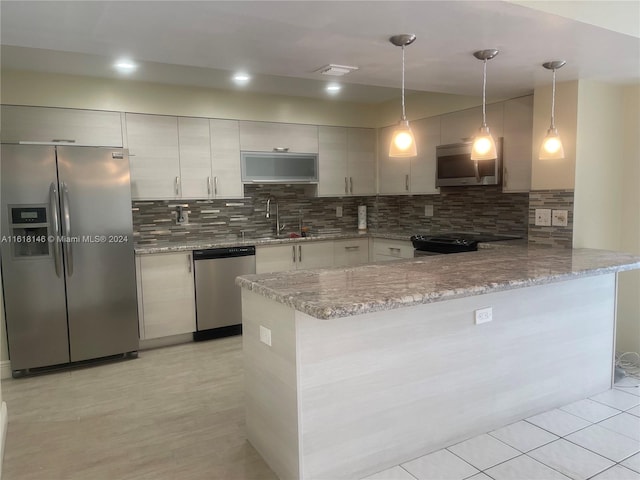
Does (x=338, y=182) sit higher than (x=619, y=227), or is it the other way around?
(x=338, y=182)

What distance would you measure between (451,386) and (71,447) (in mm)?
2126

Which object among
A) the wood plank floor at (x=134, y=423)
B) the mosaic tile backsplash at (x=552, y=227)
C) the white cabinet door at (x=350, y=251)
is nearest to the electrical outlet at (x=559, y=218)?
the mosaic tile backsplash at (x=552, y=227)

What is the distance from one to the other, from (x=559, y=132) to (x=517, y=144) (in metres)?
0.49

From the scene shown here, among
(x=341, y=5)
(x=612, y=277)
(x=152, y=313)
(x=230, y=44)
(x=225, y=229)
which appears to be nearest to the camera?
(x=341, y=5)

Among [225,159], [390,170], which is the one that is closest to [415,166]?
Result: [390,170]

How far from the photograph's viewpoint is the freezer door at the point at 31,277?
136 inches

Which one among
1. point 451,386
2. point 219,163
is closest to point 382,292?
point 451,386

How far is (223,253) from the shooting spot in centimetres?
443

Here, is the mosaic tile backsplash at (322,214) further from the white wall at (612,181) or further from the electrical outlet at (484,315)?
the electrical outlet at (484,315)

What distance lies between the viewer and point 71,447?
257cm

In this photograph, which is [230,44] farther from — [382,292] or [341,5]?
[382,292]

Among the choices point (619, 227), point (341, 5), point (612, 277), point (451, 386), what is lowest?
point (451, 386)

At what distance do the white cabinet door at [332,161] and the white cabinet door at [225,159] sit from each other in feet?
3.21

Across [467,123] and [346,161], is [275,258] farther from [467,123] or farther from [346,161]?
[467,123]
